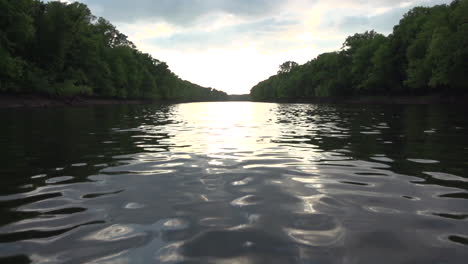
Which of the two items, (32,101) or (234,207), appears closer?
(234,207)

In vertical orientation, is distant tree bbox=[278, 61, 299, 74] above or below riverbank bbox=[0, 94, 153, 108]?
above

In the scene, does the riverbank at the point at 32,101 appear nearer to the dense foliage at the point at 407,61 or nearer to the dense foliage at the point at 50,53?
the dense foliage at the point at 50,53

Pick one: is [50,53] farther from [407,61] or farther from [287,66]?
[287,66]

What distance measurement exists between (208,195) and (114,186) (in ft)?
5.27

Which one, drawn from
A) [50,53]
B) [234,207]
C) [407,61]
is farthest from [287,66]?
[234,207]

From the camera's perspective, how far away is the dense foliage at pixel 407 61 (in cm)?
4019

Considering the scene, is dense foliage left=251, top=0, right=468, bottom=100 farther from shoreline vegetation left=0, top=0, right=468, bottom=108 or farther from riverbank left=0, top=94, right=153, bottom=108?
riverbank left=0, top=94, right=153, bottom=108

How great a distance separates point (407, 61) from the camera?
201ft

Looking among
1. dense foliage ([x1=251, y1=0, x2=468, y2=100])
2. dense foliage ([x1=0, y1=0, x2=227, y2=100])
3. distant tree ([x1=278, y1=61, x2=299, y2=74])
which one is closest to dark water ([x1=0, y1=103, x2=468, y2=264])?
dense foliage ([x1=0, y1=0, x2=227, y2=100])

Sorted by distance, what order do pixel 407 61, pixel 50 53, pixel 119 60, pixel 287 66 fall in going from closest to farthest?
pixel 50 53 < pixel 407 61 < pixel 119 60 < pixel 287 66

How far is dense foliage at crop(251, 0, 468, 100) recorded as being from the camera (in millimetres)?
40188

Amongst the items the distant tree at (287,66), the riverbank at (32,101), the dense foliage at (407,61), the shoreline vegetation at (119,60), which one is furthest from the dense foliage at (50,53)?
the distant tree at (287,66)

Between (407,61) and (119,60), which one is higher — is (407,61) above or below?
below

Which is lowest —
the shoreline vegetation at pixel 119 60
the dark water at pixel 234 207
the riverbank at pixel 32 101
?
the dark water at pixel 234 207
